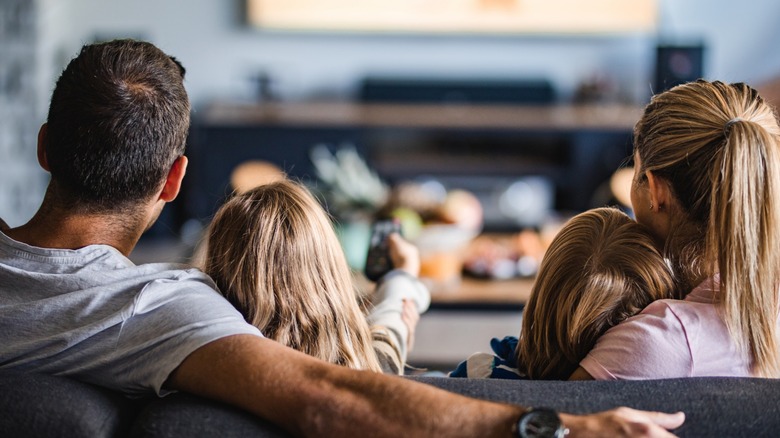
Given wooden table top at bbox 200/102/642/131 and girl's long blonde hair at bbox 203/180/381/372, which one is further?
wooden table top at bbox 200/102/642/131

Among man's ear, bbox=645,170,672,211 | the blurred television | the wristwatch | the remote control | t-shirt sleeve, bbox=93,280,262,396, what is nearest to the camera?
the wristwatch

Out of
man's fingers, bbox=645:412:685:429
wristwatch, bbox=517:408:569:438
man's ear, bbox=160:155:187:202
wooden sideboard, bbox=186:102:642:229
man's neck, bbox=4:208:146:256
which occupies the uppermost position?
man's ear, bbox=160:155:187:202

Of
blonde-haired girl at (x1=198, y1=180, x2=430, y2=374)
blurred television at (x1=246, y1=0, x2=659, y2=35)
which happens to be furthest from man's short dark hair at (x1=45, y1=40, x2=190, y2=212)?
blurred television at (x1=246, y1=0, x2=659, y2=35)

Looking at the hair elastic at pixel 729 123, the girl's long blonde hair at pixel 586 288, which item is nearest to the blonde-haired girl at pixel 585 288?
the girl's long blonde hair at pixel 586 288

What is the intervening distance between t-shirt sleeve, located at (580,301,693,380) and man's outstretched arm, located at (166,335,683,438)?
0.20 m

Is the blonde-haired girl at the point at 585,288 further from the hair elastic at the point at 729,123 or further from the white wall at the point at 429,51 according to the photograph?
the white wall at the point at 429,51

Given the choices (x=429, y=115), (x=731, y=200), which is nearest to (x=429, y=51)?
(x=429, y=115)

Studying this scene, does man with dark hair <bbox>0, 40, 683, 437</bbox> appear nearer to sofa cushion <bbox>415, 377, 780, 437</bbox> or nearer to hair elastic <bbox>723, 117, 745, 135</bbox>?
sofa cushion <bbox>415, 377, 780, 437</bbox>


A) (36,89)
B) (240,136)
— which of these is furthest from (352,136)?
(36,89)

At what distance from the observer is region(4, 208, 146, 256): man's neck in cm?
122

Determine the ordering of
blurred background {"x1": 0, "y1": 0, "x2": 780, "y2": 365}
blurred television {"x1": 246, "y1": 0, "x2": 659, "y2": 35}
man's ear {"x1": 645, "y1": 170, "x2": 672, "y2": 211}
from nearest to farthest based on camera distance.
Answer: man's ear {"x1": 645, "y1": 170, "x2": 672, "y2": 211} < blurred background {"x1": 0, "y1": 0, "x2": 780, "y2": 365} < blurred television {"x1": 246, "y1": 0, "x2": 659, "y2": 35}

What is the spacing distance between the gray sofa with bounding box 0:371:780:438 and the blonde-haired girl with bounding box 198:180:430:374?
0.82 feet

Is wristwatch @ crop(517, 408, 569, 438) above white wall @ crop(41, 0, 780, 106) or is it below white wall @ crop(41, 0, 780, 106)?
below

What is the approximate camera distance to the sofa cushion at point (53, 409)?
0.99 meters
